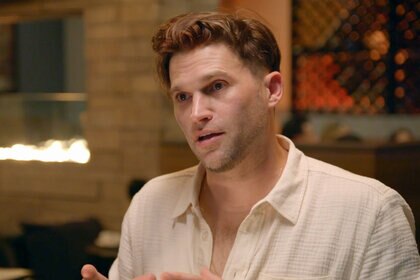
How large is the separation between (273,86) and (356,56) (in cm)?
214

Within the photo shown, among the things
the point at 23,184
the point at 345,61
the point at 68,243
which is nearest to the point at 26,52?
the point at 23,184


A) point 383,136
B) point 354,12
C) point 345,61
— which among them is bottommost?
point 383,136

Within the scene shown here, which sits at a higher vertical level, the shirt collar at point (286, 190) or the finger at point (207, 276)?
the shirt collar at point (286, 190)

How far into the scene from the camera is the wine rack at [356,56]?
261cm

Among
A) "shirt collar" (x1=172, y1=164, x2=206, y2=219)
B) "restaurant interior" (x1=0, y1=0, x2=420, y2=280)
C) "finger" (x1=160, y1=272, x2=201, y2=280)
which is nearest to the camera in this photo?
"finger" (x1=160, y1=272, x2=201, y2=280)

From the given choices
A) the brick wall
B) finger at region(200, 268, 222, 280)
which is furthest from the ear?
the brick wall

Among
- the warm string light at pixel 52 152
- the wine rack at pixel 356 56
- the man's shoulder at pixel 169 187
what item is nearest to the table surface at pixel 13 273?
the warm string light at pixel 52 152

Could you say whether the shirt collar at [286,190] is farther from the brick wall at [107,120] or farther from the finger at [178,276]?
the brick wall at [107,120]

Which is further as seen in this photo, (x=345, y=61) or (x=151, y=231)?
(x=345, y=61)

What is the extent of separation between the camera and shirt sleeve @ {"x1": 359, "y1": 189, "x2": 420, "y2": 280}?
1.38m

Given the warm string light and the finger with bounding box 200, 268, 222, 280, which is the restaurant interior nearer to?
the warm string light

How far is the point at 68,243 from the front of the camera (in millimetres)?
3455

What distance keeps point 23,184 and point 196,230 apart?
2932 mm

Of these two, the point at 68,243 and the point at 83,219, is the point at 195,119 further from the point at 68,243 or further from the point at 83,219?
the point at 83,219
